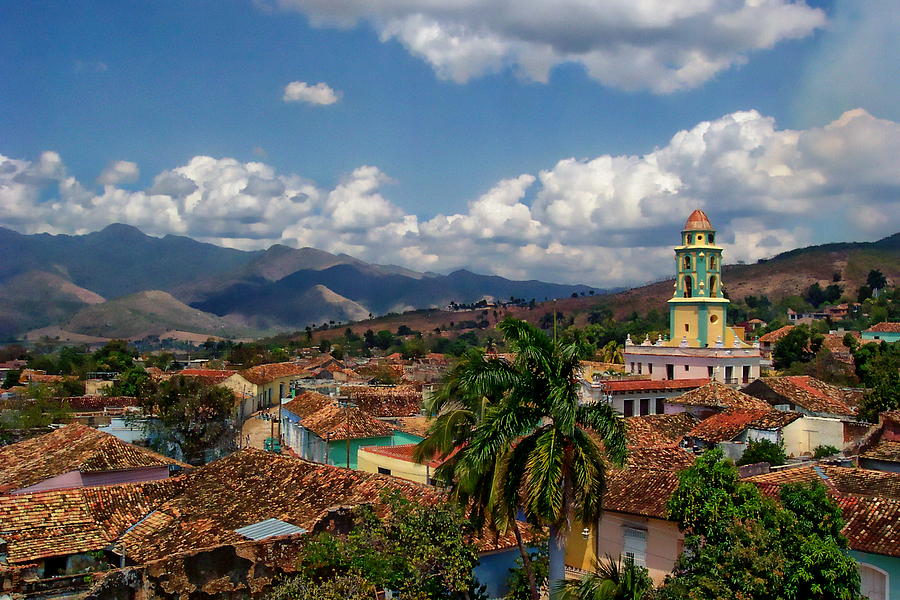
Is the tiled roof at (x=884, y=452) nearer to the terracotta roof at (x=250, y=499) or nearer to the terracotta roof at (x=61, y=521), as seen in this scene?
the terracotta roof at (x=250, y=499)

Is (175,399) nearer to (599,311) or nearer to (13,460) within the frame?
(13,460)

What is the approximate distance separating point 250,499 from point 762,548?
11.9 metres

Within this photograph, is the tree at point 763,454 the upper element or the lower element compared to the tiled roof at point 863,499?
lower

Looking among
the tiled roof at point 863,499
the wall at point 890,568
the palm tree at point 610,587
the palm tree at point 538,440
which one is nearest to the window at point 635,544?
the tiled roof at point 863,499

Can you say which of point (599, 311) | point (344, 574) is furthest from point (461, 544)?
point (599, 311)

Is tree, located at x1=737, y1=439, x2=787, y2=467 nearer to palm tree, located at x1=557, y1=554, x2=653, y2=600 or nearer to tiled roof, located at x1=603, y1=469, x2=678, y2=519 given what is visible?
tiled roof, located at x1=603, y1=469, x2=678, y2=519

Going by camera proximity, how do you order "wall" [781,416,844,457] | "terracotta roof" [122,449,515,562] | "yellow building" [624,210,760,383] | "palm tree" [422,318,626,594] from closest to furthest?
1. "palm tree" [422,318,626,594]
2. "terracotta roof" [122,449,515,562]
3. "wall" [781,416,844,457]
4. "yellow building" [624,210,760,383]

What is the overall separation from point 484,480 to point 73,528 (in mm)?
7445

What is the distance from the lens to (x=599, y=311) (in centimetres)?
14412

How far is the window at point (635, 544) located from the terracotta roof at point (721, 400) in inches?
513

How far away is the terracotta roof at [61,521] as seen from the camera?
13.3 m

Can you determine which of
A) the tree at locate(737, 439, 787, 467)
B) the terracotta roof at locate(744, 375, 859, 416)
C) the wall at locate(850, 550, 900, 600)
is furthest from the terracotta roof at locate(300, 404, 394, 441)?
the wall at locate(850, 550, 900, 600)

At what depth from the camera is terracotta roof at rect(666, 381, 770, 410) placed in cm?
2809

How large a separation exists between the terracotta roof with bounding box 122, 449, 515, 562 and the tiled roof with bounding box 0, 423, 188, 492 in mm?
2936
